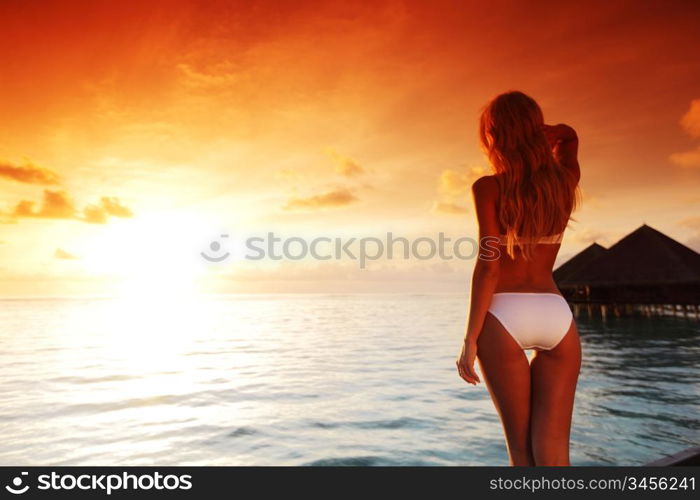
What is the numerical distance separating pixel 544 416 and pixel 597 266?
119 feet

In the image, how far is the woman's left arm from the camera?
215 cm

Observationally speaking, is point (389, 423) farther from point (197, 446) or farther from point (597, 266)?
point (597, 266)

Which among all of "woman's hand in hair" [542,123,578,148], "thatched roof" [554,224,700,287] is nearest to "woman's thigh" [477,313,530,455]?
"woman's hand in hair" [542,123,578,148]

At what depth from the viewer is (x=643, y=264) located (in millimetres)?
32812

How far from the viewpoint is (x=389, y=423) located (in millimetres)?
10250

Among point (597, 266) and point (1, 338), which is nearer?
point (1, 338)

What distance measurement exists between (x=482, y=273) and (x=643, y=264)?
115 feet

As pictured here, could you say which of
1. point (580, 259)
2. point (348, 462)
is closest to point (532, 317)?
point (348, 462)
